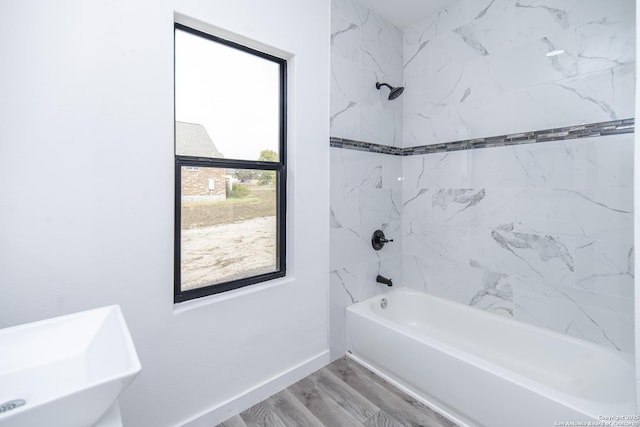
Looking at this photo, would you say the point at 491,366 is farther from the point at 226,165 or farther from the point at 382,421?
the point at 226,165

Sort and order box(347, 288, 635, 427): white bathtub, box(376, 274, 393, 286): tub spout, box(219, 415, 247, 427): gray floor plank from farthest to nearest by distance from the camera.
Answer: box(376, 274, 393, 286): tub spout, box(219, 415, 247, 427): gray floor plank, box(347, 288, 635, 427): white bathtub

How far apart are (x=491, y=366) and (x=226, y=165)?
1834 mm

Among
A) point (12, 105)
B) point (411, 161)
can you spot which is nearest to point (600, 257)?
point (411, 161)

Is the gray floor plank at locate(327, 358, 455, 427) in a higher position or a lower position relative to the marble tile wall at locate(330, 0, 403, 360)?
lower

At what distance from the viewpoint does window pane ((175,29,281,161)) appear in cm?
169

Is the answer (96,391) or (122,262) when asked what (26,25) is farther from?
(96,391)

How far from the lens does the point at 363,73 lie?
2473 mm

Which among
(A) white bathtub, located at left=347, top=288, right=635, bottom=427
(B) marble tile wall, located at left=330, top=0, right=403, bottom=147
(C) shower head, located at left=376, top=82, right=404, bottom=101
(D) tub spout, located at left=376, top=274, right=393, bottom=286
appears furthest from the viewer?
(D) tub spout, located at left=376, top=274, right=393, bottom=286

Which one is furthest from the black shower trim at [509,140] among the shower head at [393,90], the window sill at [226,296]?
the window sill at [226,296]

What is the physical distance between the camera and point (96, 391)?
71 centimetres

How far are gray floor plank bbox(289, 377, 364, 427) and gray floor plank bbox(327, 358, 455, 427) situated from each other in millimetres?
200

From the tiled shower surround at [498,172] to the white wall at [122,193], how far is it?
0.72 meters

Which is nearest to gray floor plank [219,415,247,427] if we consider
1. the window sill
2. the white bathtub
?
the window sill

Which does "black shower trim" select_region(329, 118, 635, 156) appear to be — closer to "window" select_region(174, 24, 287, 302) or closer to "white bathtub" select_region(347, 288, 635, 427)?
"window" select_region(174, 24, 287, 302)
